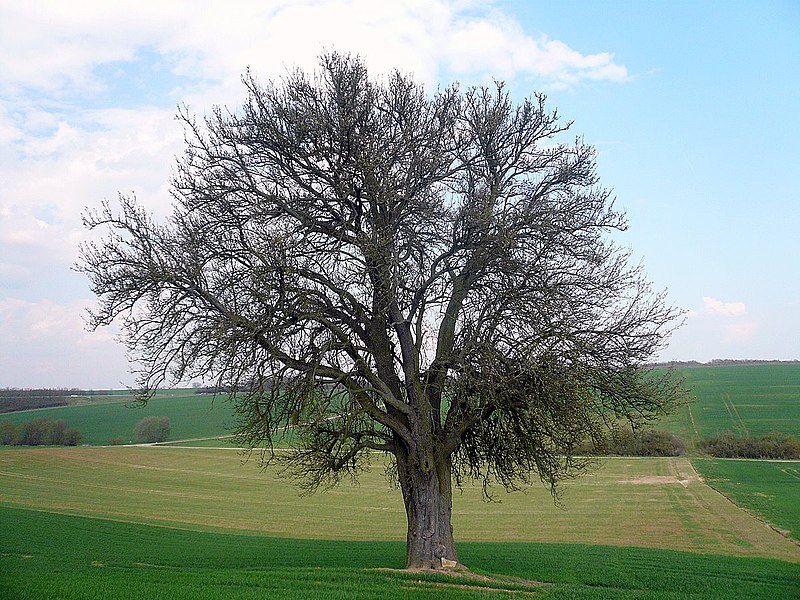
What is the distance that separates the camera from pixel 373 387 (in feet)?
42.7

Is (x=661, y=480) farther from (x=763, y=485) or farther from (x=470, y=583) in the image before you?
(x=470, y=583)

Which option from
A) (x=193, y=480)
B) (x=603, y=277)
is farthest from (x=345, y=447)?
(x=193, y=480)

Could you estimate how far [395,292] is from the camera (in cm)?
1240

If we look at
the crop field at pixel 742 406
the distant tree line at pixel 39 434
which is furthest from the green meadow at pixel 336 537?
the crop field at pixel 742 406

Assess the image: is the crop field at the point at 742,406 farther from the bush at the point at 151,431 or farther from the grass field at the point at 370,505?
the bush at the point at 151,431

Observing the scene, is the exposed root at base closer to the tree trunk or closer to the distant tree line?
the tree trunk

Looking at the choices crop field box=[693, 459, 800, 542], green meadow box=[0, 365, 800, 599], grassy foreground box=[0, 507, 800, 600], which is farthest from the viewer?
crop field box=[693, 459, 800, 542]

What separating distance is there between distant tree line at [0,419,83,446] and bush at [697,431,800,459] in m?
60.3

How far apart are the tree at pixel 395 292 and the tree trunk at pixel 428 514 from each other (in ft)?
0.12

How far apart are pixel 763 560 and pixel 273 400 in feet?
57.9

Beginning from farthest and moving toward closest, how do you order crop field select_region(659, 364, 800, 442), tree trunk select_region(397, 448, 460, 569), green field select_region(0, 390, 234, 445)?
1. green field select_region(0, 390, 234, 445)
2. crop field select_region(659, 364, 800, 442)
3. tree trunk select_region(397, 448, 460, 569)

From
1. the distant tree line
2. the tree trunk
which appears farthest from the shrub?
the tree trunk

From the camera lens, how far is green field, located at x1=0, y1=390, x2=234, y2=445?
6631cm

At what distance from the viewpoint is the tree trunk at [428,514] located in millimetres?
12891
